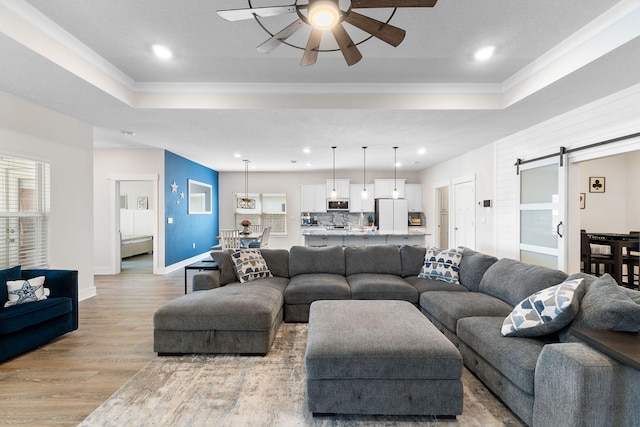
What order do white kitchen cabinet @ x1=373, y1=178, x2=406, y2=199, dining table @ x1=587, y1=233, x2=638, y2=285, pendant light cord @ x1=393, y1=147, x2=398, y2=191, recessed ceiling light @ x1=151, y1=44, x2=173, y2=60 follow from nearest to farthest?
recessed ceiling light @ x1=151, y1=44, x2=173, y2=60
dining table @ x1=587, y1=233, x2=638, y2=285
pendant light cord @ x1=393, y1=147, x2=398, y2=191
white kitchen cabinet @ x1=373, y1=178, x2=406, y2=199

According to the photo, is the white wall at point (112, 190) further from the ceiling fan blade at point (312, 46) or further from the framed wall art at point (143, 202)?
the ceiling fan blade at point (312, 46)

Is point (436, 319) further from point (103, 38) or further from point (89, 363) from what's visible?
point (103, 38)

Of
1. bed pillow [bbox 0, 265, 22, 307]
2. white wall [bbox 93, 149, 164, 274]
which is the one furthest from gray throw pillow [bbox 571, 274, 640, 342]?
white wall [bbox 93, 149, 164, 274]

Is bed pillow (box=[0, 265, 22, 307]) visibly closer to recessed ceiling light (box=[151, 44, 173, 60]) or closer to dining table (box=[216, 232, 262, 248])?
recessed ceiling light (box=[151, 44, 173, 60])

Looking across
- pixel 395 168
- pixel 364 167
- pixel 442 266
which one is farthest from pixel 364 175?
pixel 442 266

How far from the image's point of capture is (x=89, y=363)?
8.78 feet

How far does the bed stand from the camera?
333 inches

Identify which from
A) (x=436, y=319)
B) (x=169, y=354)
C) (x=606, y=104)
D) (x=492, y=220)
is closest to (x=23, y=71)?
(x=169, y=354)

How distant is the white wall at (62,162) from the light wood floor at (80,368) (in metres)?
0.77

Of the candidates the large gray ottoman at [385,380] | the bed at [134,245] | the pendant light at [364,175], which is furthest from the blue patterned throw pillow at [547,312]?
the bed at [134,245]

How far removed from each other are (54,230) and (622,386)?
565cm

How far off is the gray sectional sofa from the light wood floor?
1.33 ft

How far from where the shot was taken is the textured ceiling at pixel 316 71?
242cm

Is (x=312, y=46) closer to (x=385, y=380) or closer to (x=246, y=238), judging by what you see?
(x=385, y=380)
